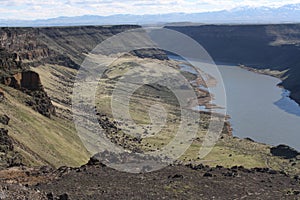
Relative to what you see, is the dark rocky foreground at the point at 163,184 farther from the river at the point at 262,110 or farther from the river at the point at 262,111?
the river at the point at 262,111

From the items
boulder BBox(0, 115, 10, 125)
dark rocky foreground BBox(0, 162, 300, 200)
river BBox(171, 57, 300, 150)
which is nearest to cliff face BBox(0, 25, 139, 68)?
boulder BBox(0, 115, 10, 125)

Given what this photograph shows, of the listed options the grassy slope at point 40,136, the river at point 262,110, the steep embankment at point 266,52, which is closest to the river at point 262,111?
the river at point 262,110

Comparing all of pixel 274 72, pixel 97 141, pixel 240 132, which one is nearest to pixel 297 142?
pixel 240 132

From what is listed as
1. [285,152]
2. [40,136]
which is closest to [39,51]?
[40,136]

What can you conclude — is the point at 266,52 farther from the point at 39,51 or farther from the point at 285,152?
the point at 285,152

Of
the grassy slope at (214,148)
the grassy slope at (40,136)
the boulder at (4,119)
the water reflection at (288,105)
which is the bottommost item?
the water reflection at (288,105)

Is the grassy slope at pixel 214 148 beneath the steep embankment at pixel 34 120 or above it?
beneath

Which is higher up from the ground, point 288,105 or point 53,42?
point 53,42

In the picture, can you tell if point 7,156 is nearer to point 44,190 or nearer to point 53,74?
point 44,190
